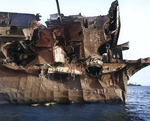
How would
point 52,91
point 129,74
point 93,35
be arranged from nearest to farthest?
point 52,91 < point 93,35 < point 129,74

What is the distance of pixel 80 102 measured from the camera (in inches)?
376

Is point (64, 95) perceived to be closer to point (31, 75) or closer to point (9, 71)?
point (31, 75)

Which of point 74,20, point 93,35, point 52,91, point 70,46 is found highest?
point 74,20

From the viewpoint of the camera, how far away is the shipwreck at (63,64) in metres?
9.49

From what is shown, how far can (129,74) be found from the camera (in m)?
11.0

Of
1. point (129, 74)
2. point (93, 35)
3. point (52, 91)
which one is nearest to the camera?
point (52, 91)

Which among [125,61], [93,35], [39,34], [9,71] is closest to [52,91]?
[9,71]

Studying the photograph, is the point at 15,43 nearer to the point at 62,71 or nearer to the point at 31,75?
the point at 31,75

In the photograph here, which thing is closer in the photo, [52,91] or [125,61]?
[52,91]

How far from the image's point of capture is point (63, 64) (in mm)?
9898

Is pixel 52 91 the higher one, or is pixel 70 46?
pixel 70 46

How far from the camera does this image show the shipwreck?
9492 millimetres

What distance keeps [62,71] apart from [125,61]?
14.8 ft

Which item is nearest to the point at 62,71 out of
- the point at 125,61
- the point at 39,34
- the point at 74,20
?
the point at 39,34
